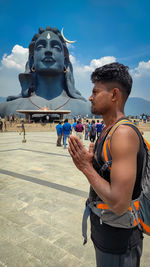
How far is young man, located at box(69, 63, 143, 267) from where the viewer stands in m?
0.90

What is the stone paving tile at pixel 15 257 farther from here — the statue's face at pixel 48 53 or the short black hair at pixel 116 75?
the statue's face at pixel 48 53

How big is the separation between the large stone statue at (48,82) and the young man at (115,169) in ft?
103

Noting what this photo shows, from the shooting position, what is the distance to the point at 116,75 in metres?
1.09

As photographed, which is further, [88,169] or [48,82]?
[48,82]

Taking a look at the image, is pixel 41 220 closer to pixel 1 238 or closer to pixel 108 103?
pixel 1 238

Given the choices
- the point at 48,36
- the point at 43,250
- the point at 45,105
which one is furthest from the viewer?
the point at 45,105

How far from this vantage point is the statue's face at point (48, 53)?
1175 inches

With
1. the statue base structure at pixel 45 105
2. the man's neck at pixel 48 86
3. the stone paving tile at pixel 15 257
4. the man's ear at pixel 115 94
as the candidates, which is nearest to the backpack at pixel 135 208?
the man's ear at pixel 115 94

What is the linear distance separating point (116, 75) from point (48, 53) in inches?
1247

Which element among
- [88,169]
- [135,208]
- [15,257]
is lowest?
[15,257]

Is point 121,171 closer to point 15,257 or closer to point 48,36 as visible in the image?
point 15,257

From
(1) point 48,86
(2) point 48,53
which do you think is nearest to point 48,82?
(1) point 48,86

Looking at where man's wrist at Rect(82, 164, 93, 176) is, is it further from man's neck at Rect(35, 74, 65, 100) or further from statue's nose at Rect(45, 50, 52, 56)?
man's neck at Rect(35, 74, 65, 100)

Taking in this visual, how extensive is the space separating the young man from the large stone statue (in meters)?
31.3
